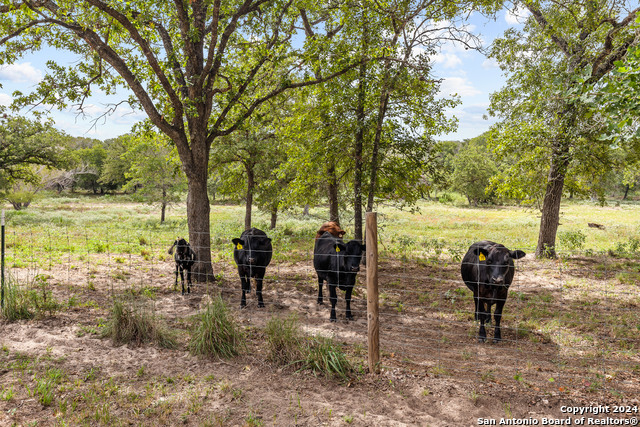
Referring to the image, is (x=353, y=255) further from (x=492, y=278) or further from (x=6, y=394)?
(x=6, y=394)

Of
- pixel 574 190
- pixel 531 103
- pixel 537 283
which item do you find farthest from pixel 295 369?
pixel 574 190

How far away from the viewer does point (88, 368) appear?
5.46m

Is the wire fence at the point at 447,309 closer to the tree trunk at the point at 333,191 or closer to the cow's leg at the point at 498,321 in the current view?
the cow's leg at the point at 498,321

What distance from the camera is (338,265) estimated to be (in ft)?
26.2

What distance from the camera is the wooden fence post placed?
5332mm

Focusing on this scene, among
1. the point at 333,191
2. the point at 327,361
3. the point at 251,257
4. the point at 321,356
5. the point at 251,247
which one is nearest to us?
the point at 327,361

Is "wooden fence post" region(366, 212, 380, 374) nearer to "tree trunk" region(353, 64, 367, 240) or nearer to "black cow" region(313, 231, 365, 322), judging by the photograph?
"black cow" region(313, 231, 365, 322)

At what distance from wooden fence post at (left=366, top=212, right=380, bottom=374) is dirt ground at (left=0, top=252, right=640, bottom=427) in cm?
24

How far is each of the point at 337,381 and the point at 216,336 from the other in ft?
6.53

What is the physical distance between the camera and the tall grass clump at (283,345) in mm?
5629

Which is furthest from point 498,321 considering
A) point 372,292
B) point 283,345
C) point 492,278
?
point 283,345

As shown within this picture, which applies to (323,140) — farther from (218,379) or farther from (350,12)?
(218,379)

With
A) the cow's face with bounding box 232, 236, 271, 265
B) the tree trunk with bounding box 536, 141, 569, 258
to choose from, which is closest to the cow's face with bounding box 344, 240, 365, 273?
the cow's face with bounding box 232, 236, 271, 265

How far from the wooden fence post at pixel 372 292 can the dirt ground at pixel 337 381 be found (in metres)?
0.24
